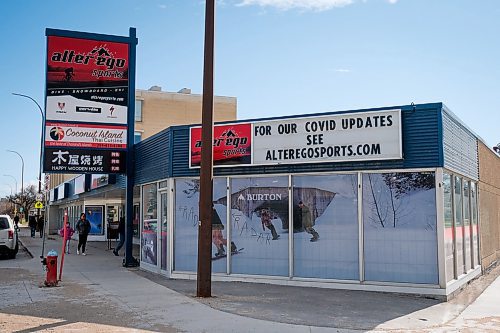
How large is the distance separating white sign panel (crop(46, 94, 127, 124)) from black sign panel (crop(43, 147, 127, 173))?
3.04ft

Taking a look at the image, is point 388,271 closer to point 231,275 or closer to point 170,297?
point 231,275

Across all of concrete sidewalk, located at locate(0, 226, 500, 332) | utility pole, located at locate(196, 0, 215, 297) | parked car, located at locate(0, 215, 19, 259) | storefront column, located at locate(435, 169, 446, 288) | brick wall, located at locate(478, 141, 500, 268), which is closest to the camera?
concrete sidewalk, located at locate(0, 226, 500, 332)

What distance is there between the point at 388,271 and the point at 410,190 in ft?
6.01

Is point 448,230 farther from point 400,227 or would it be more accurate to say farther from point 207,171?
point 207,171

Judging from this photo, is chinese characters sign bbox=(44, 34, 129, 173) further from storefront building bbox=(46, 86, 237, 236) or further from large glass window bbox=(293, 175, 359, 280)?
storefront building bbox=(46, 86, 237, 236)

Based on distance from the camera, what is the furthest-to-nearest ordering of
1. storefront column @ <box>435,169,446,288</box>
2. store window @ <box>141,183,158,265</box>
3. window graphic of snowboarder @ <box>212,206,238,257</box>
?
store window @ <box>141,183,158,265</box> < window graphic of snowboarder @ <box>212,206,238,257</box> < storefront column @ <box>435,169,446,288</box>

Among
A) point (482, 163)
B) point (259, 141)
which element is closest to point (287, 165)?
point (259, 141)

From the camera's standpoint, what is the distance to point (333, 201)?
1265 cm

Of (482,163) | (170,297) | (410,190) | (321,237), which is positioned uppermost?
(482,163)

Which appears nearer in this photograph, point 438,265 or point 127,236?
point 438,265

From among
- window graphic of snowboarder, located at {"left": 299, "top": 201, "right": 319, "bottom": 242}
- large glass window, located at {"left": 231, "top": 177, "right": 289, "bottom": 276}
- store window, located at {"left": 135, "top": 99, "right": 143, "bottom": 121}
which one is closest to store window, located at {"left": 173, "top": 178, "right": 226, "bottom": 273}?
large glass window, located at {"left": 231, "top": 177, "right": 289, "bottom": 276}

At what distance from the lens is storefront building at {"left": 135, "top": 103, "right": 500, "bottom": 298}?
1164cm

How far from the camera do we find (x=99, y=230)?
3441cm

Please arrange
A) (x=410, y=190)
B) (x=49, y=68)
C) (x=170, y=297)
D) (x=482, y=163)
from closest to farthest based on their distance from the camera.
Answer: (x=170, y=297) → (x=410, y=190) → (x=49, y=68) → (x=482, y=163)
